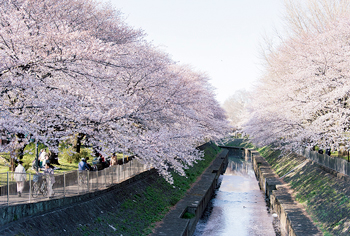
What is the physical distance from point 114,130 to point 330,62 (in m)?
15.8

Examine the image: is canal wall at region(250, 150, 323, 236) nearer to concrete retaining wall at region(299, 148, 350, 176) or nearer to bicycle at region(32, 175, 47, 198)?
concrete retaining wall at region(299, 148, 350, 176)

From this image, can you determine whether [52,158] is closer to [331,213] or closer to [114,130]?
[114,130]

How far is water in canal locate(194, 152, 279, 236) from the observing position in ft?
66.5

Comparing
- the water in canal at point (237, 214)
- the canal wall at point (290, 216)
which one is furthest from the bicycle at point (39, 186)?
the canal wall at point (290, 216)

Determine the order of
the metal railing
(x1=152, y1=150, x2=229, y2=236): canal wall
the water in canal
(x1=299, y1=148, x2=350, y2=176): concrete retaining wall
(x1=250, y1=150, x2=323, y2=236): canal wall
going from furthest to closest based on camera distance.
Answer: the water in canal < (x1=299, y1=148, x2=350, y2=176): concrete retaining wall < (x1=250, y1=150, x2=323, y2=236): canal wall < (x1=152, y1=150, x2=229, y2=236): canal wall < the metal railing

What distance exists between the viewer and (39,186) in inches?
465

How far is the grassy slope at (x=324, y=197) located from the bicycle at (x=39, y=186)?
→ 11.5 m

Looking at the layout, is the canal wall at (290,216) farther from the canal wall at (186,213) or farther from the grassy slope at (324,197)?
the canal wall at (186,213)

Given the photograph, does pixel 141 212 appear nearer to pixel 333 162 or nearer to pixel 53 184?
pixel 53 184

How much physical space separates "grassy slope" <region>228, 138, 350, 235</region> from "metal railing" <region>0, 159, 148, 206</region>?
10.1 m

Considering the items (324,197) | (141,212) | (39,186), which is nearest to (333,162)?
(324,197)

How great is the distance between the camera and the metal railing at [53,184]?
1032cm

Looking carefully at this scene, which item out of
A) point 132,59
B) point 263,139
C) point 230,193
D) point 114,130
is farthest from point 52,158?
point 263,139

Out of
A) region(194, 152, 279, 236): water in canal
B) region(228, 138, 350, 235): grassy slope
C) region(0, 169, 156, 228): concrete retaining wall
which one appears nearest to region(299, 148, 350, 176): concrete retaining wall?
region(228, 138, 350, 235): grassy slope
